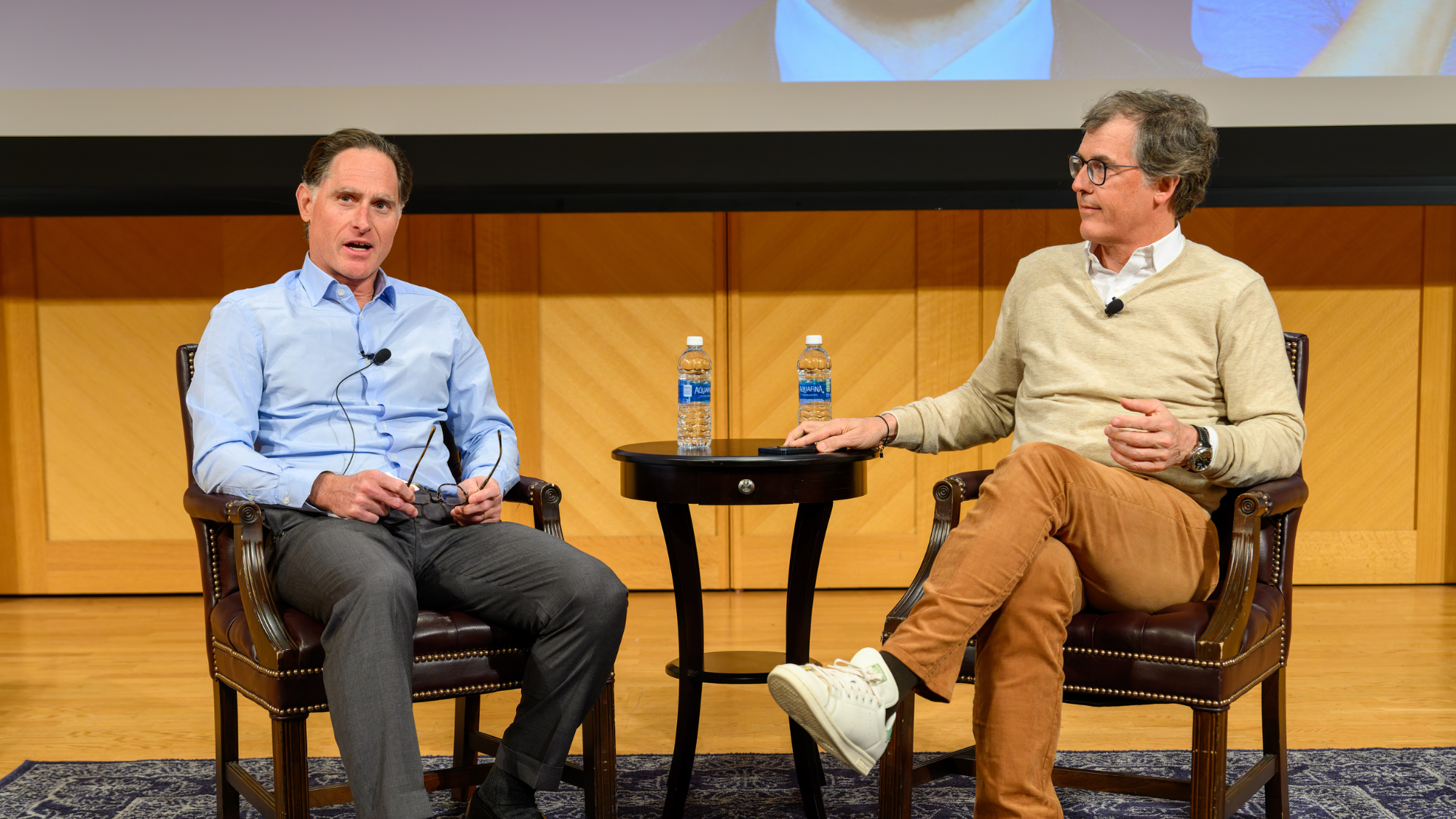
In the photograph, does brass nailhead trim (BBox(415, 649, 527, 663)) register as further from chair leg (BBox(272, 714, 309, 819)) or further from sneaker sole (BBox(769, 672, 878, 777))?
sneaker sole (BBox(769, 672, 878, 777))

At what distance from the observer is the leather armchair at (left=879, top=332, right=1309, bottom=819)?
5.50 ft

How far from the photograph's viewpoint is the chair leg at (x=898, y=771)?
5.95 feet

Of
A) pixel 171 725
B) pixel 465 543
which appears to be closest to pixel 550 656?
pixel 465 543

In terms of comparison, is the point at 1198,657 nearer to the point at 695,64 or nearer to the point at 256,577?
the point at 256,577

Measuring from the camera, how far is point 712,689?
3.04 m

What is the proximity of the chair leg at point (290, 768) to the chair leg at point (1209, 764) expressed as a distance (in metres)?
1.33

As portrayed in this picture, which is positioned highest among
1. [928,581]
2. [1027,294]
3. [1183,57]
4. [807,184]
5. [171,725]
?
[1183,57]

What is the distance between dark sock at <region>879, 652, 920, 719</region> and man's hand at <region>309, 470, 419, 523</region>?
82 centimetres

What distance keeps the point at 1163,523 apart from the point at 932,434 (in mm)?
525

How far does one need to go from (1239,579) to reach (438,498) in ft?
4.39

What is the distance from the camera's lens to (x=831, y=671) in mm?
1551

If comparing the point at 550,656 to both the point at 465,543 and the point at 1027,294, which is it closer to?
the point at 465,543

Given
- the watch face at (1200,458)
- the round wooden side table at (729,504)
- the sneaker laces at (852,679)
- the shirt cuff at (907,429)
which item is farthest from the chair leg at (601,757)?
the watch face at (1200,458)

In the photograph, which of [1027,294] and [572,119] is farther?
[572,119]
